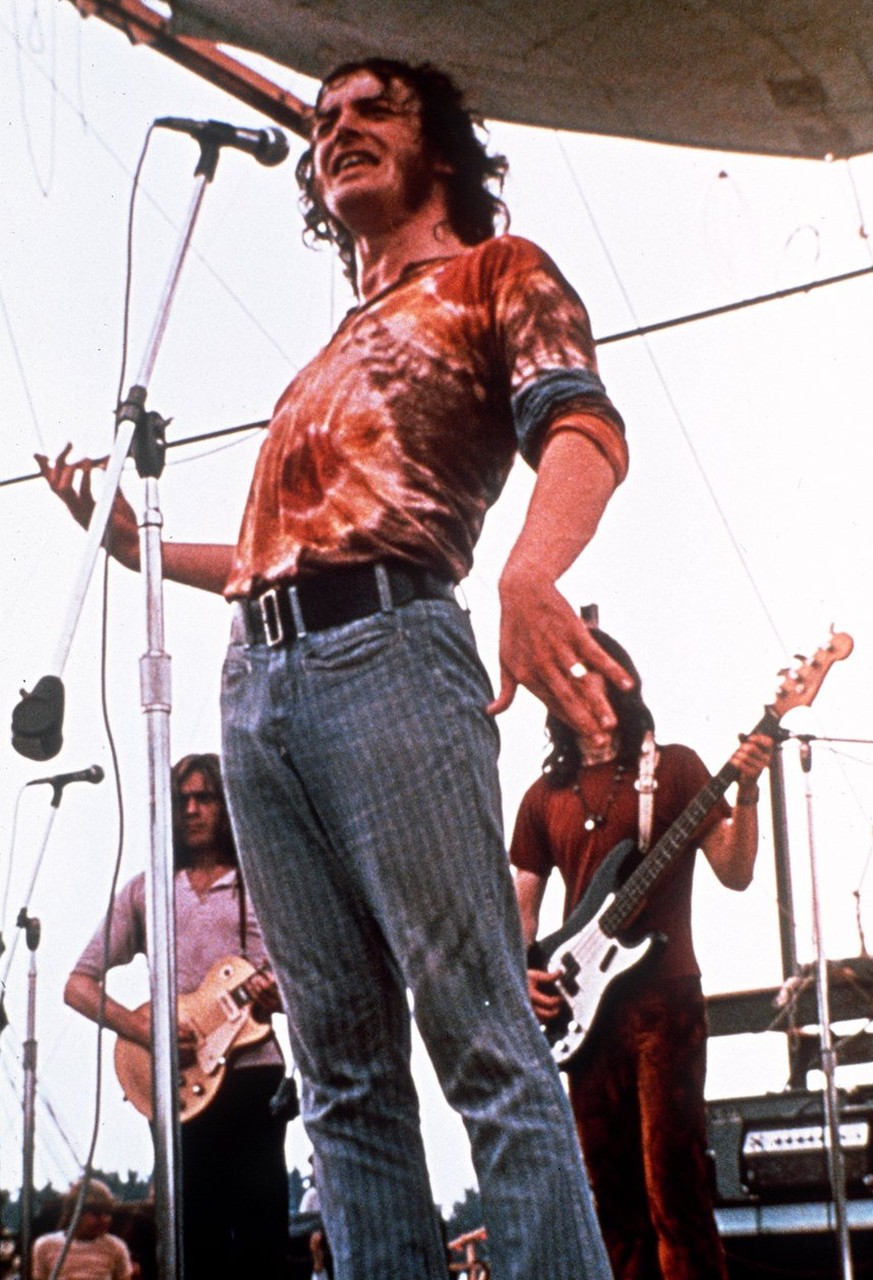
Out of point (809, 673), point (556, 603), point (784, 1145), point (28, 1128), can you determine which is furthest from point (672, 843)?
point (556, 603)

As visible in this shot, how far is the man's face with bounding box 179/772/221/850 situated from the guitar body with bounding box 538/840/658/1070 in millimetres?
646

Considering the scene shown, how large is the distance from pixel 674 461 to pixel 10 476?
42.6 inches

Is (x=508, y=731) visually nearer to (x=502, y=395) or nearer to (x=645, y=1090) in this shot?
(x=645, y=1090)

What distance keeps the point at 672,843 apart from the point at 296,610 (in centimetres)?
120

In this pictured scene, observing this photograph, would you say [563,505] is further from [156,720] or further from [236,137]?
[236,137]

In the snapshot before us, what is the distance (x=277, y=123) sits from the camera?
8.21 feet

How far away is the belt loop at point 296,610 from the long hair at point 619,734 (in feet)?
3.66

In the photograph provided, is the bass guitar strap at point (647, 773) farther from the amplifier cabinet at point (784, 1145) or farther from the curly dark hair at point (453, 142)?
the curly dark hair at point (453, 142)

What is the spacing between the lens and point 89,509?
1.71m

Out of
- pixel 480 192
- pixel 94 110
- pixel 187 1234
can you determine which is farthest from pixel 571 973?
pixel 94 110

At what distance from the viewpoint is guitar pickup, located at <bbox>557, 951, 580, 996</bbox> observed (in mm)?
2201

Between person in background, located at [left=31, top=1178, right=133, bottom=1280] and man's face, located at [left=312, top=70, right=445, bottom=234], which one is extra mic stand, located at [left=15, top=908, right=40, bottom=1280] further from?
man's face, located at [left=312, top=70, right=445, bottom=234]

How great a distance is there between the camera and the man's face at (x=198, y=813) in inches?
102

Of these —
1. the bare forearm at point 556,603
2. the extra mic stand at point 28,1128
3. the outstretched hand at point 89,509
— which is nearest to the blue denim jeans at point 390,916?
the bare forearm at point 556,603
